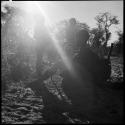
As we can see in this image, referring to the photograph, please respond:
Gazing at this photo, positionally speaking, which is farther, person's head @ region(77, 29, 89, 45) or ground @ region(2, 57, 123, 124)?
person's head @ region(77, 29, 89, 45)

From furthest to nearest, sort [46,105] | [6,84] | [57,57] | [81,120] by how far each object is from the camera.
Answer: [57,57] < [6,84] < [46,105] < [81,120]

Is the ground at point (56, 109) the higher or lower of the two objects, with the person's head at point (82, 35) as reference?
lower

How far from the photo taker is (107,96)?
1089 cm

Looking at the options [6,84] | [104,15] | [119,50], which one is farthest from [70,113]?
[104,15]

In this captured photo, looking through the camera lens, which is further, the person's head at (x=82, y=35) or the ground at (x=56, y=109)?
the person's head at (x=82, y=35)

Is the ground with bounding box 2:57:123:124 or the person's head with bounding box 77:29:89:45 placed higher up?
the person's head with bounding box 77:29:89:45

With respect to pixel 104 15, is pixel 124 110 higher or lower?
lower

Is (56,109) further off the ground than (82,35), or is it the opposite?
(82,35)

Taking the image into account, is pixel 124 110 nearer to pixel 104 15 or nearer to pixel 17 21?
pixel 17 21

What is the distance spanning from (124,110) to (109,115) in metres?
0.75

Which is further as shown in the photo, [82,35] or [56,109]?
[82,35]

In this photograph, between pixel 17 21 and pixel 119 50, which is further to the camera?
pixel 119 50

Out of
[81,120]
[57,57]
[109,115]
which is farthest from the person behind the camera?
[57,57]

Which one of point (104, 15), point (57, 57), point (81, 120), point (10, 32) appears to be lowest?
point (81, 120)
